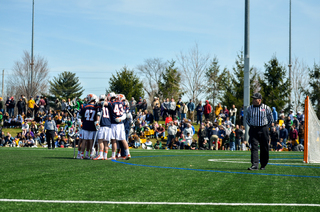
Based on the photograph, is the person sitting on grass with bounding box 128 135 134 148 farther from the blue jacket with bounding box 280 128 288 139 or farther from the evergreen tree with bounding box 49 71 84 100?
the evergreen tree with bounding box 49 71 84 100

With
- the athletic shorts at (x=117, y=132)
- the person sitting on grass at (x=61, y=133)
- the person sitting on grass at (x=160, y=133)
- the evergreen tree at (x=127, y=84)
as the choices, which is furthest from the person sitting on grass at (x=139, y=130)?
the evergreen tree at (x=127, y=84)

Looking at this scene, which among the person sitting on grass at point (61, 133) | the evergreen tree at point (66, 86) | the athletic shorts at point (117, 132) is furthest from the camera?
the evergreen tree at point (66, 86)

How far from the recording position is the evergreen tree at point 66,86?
74.8 meters

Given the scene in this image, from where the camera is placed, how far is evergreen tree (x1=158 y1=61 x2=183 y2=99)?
5716 centimetres

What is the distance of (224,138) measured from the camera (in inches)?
1015

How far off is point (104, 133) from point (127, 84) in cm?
5057

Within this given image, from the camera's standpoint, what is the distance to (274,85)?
139ft

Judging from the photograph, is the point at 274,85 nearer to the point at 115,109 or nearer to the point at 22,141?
the point at 22,141

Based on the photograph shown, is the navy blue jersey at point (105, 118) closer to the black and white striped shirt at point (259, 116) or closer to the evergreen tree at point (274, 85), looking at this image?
the black and white striped shirt at point (259, 116)

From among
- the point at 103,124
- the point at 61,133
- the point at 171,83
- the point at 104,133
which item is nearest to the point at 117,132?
the point at 104,133

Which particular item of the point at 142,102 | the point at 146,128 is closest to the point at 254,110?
the point at 146,128

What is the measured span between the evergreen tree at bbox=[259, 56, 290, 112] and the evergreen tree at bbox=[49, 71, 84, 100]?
43.4 meters

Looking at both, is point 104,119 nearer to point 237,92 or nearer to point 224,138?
point 224,138

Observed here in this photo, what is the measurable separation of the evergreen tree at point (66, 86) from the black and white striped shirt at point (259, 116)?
68.1 meters
